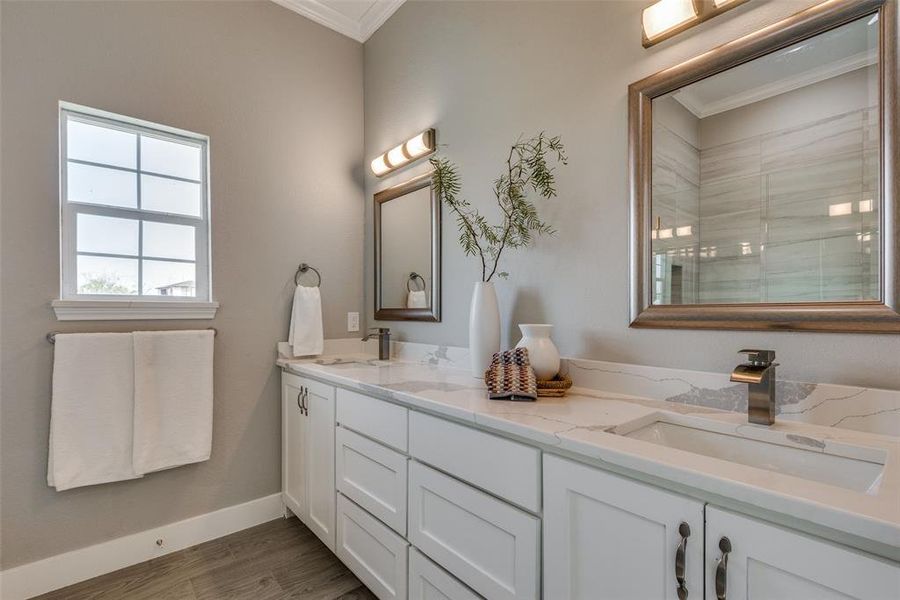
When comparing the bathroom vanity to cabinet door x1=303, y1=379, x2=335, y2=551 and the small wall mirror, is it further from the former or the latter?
the small wall mirror

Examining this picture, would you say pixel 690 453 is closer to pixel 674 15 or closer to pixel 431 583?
pixel 431 583

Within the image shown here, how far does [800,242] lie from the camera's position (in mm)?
1064

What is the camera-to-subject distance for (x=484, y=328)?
5.39ft

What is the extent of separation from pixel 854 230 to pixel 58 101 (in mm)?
2751

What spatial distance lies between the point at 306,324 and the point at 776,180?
2.08m

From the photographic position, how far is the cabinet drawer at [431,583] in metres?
1.21

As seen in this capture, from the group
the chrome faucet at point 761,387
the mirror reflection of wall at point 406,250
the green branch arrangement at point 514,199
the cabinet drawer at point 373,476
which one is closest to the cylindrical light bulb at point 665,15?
the green branch arrangement at point 514,199

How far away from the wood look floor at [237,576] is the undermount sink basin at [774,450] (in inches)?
53.0

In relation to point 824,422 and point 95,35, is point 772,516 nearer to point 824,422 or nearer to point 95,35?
point 824,422

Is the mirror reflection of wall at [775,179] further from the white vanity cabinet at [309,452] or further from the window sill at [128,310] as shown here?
the window sill at [128,310]

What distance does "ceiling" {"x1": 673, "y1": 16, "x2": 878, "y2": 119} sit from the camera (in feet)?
3.28

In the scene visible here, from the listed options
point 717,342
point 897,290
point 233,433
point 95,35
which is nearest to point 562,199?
point 717,342

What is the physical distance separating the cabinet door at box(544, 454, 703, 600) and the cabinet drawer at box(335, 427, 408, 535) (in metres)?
0.59

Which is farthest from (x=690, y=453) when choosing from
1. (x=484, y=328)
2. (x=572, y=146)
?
(x=572, y=146)
